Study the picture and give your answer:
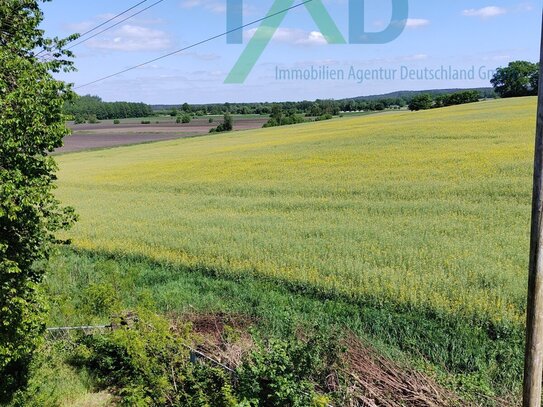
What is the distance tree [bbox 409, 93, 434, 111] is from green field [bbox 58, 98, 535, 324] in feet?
178

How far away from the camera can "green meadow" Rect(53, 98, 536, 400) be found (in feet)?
29.9

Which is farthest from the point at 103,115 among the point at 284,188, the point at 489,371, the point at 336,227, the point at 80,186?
the point at 489,371

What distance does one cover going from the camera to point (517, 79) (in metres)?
88.4

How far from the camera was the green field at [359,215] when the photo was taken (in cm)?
1109

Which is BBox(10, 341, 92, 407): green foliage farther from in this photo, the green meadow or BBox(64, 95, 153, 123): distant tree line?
BBox(64, 95, 153, 123): distant tree line

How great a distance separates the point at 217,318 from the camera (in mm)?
9578

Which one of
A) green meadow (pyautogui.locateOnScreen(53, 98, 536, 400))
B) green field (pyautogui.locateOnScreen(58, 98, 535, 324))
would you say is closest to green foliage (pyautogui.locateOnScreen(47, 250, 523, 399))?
green meadow (pyautogui.locateOnScreen(53, 98, 536, 400))

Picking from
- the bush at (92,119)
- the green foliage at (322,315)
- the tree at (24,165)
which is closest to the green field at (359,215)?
the green foliage at (322,315)

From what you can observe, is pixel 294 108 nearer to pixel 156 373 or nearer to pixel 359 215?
pixel 359 215

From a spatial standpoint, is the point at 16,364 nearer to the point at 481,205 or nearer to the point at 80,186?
the point at 481,205

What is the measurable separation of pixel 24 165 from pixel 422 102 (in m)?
87.3

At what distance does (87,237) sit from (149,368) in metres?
12.3

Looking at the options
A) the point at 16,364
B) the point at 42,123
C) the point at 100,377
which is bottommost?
the point at 100,377

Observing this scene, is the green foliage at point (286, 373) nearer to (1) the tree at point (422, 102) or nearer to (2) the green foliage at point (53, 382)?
(2) the green foliage at point (53, 382)
